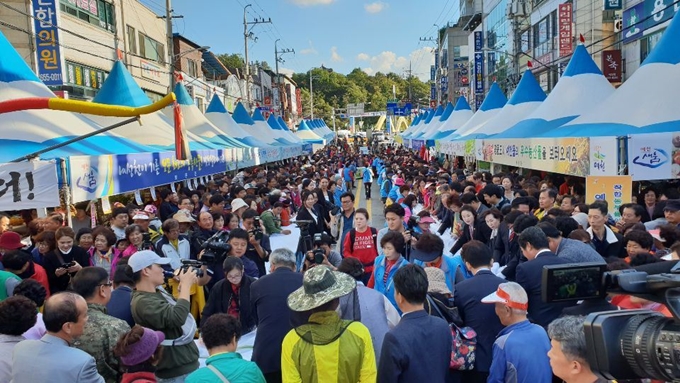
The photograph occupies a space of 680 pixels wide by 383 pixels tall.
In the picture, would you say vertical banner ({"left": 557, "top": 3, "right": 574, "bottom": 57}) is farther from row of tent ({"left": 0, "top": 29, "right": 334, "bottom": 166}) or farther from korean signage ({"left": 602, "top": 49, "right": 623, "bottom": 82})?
row of tent ({"left": 0, "top": 29, "right": 334, "bottom": 166})

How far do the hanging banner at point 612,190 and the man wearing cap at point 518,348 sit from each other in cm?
562

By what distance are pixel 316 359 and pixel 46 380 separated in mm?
1526

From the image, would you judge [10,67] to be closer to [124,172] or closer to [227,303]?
[124,172]

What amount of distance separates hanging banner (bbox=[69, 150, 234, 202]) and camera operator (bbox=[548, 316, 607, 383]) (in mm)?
6543

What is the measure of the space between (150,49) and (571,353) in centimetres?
3314

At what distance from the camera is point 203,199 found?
446 inches

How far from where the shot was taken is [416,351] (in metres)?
3.14

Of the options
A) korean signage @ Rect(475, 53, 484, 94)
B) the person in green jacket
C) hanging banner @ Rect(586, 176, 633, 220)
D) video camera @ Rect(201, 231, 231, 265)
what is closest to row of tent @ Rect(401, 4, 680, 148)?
hanging banner @ Rect(586, 176, 633, 220)

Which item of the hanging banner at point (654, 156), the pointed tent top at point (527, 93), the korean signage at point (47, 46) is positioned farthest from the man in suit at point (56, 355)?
the korean signage at point (47, 46)

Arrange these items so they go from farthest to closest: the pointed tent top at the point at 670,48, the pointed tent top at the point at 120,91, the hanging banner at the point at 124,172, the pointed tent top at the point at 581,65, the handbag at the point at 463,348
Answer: the pointed tent top at the point at 581,65 → the pointed tent top at the point at 120,91 → the pointed tent top at the point at 670,48 → the hanging banner at the point at 124,172 → the handbag at the point at 463,348

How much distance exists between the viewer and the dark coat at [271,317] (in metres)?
3.78

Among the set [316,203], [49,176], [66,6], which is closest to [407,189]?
[316,203]

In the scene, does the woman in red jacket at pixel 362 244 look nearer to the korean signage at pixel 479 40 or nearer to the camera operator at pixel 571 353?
the camera operator at pixel 571 353

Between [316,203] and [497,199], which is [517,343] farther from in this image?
[316,203]
